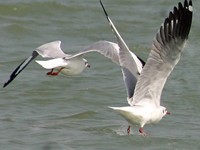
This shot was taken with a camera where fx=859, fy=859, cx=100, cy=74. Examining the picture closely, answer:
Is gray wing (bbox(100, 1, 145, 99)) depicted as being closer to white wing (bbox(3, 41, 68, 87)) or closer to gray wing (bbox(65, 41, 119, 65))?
gray wing (bbox(65, 41, 119, 65))

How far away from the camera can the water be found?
32.0 feet

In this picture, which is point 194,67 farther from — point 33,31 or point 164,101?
point 33,31

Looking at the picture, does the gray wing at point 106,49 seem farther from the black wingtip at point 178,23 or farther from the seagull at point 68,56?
the black wingtip at point 178,23

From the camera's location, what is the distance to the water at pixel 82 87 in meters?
9.76

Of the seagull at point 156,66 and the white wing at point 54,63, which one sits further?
the white wing at point 54,63

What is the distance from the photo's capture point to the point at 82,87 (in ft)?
40.7

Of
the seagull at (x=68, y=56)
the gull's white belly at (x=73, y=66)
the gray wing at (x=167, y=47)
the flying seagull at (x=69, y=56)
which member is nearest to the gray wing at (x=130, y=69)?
the flying seagull at (x=69, y=56)

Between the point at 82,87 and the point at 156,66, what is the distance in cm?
347

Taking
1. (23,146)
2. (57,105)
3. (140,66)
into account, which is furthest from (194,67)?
(23,146)

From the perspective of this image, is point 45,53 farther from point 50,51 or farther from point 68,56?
point 68,56

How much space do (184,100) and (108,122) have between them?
1551 millimetres

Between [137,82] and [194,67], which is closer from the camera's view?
[137,82]

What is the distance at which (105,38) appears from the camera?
49.8ft

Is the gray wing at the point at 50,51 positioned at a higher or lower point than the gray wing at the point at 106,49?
lower
